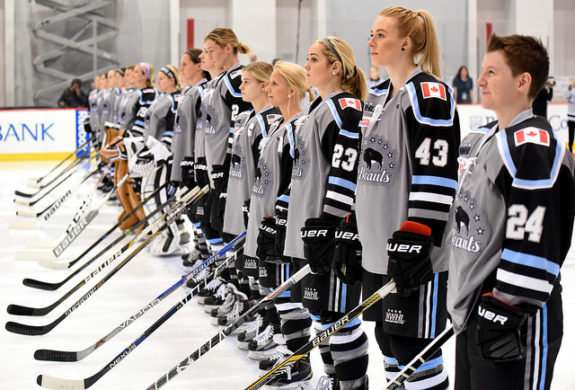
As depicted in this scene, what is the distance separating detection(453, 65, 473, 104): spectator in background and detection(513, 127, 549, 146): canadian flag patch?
10985 mm

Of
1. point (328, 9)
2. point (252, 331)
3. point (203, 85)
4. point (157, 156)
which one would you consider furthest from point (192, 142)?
point (328, 9)

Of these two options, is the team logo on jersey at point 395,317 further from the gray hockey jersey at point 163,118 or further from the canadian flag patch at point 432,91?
the gray hockey jersey at point 163,118

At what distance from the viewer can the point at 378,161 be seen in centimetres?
199

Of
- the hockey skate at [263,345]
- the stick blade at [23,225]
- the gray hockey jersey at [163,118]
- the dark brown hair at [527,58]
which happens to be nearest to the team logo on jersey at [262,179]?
the hockey skate at [263,345]

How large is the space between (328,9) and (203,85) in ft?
34.0

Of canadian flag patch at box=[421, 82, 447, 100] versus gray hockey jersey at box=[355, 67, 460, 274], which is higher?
canadian flag patch at box=[421, 82, 447, 100]

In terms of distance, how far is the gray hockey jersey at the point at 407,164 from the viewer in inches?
74.3

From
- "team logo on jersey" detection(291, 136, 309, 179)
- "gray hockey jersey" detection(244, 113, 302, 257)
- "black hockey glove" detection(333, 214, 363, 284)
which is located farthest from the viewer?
"gray hockey jersey" detection(244, 113, 302, 257)

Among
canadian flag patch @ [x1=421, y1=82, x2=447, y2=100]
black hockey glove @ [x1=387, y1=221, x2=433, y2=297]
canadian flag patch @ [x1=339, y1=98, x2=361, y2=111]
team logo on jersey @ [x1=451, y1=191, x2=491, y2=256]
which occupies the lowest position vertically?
black hockey glove @ [x1=387, y1=221, x2=433, y2=297]

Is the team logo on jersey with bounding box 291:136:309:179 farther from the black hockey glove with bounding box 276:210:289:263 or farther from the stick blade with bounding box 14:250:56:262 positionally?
the stick blade with bounding box 14:250:56:262

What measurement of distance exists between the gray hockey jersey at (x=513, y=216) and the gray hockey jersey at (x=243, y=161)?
149 centimetres

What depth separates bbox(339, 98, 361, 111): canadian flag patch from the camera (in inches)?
91.0

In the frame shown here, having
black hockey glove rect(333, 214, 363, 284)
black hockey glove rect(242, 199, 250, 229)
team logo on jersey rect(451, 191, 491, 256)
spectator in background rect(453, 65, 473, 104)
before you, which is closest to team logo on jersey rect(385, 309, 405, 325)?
black hockey glove rect(333, 214, 363, 284)

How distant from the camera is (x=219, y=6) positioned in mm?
14562
